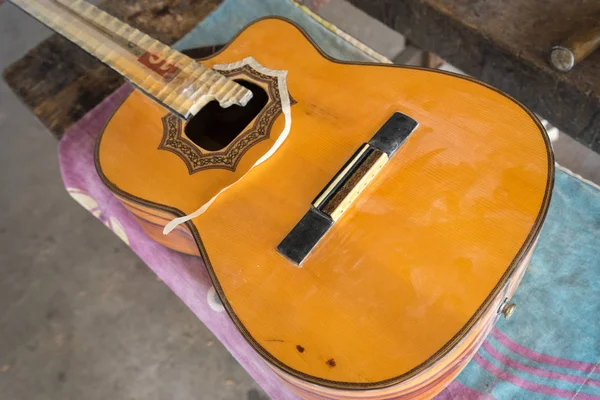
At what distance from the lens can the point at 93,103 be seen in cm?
117

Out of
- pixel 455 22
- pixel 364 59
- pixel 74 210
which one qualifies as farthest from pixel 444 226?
pixel 74 210

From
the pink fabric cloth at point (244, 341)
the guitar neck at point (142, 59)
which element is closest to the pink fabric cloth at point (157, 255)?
the pink fabric cloth at point (244, 341)

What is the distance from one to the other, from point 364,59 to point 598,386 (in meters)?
0.87

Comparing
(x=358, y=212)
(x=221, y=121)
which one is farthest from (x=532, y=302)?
(x=221, y=121)

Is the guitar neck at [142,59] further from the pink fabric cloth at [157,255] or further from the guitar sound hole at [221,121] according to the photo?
the pink fabric cloth at [157,255]

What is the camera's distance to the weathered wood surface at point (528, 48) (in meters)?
0.91

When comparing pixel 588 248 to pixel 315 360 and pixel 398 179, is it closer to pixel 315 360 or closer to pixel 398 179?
pixel 398 179

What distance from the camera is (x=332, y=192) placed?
2.51 ft

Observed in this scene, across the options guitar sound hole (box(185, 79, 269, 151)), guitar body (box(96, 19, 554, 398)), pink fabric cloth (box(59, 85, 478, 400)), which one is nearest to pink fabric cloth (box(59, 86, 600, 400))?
pink fabric cloth (box(59, 85, 478, 400))

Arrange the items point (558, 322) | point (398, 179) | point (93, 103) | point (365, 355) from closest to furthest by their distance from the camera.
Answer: point (365, 355)
point (398, 179)
point (558, 322)
point (93, 103)

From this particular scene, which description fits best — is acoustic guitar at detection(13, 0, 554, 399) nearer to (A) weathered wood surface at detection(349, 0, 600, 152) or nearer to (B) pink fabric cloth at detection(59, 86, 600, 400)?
(B) pink fabric cloth at detection(59, 86, 600, 400)

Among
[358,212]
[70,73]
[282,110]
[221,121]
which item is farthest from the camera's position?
[70,73]

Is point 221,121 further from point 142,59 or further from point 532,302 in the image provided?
point 532,302

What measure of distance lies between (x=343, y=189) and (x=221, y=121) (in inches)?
14.3
